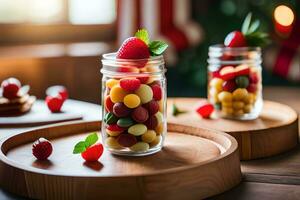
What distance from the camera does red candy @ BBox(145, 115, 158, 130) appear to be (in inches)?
40.3

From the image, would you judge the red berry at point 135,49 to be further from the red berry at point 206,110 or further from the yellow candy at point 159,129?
the red berry at point 206,110

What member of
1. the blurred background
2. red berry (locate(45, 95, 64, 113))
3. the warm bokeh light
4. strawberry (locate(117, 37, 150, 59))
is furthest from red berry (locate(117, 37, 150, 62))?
the warm bokeh light

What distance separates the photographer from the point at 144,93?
1000 millimetres

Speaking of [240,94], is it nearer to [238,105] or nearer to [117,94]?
[238,105]

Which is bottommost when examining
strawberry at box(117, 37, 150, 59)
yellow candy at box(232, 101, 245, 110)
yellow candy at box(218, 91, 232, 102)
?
yellow candy at box(232, 101, 245, 110)

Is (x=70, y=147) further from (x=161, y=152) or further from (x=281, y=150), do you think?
(x=281, y=150)

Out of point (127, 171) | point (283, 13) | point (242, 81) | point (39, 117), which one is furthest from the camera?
point (283, 13)

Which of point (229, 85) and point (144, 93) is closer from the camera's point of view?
point (144, 93)

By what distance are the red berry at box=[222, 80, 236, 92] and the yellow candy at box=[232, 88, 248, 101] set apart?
1 centimetres

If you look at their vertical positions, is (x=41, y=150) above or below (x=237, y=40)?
below

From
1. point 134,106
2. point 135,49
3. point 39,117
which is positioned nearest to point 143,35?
point 135,49

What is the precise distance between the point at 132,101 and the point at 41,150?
178 millimetres

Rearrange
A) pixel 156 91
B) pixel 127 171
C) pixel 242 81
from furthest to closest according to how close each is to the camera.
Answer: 1. pixel 242 81
2. pixel 156 91
3. pixel 127 171

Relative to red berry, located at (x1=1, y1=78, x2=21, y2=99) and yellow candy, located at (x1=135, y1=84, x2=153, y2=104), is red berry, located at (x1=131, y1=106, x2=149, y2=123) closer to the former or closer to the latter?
yellow candy, located at (x1=135, y1=84, x2=153, y2=104)
